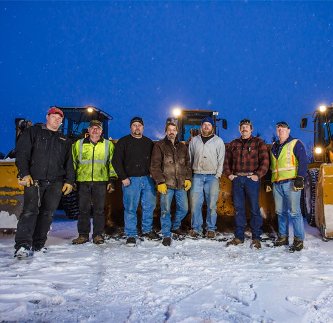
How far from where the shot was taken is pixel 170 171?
5.90 meters

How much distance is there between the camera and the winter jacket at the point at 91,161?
18.9 ft

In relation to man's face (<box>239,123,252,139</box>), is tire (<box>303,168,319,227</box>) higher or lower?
lower

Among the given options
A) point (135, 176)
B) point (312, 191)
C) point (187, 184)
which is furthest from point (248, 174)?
point (312, 191)

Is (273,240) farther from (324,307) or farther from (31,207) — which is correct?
(31,207)

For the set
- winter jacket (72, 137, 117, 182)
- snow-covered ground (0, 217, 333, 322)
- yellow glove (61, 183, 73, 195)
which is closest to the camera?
snow-covered ground (0, 217, 333, 322)

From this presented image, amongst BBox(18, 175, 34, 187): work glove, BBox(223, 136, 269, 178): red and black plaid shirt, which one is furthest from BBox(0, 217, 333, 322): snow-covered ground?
BBox(223, 136, 269, 178): red and black plaid shirt

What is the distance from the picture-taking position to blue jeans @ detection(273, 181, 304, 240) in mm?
5312

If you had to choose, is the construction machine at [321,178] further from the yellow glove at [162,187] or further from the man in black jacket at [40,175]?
the man in black jacket at [40,175]

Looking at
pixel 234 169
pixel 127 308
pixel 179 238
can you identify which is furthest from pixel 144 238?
pixel 127 308

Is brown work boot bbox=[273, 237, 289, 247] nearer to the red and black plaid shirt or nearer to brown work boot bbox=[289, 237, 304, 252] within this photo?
brown work boot bbox=[289, 237, 304, 252]

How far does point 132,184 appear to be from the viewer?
19.2ft

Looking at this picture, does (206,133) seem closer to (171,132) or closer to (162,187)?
→ (171,132)

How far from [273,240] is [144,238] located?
6.70 feet

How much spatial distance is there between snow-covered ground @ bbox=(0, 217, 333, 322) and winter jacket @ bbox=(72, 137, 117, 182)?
3.54ft
